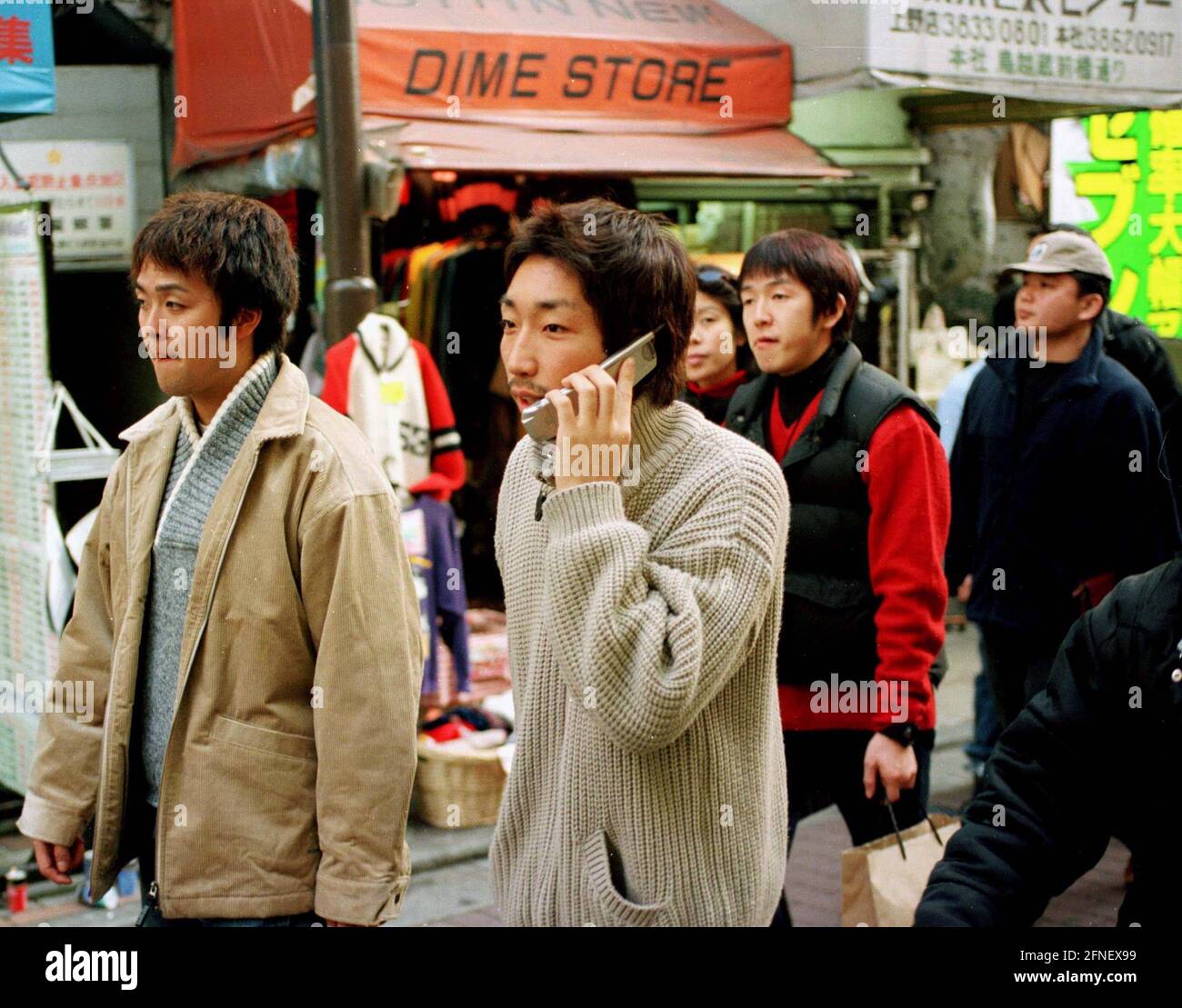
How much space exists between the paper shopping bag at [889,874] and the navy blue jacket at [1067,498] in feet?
3.76

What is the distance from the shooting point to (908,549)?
3605mm

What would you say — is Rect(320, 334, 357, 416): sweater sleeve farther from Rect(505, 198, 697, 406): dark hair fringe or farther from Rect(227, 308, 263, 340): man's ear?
Rect(505, 198, 697, 406): dark hair fringe

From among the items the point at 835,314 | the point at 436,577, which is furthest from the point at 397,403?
the point at 835,314

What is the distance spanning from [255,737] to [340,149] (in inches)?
131

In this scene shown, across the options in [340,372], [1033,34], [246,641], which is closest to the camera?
[246,641]

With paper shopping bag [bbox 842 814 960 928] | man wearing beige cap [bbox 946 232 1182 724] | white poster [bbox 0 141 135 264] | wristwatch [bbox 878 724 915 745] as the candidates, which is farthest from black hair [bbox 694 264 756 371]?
white poster [bbox 0 141 135 264]

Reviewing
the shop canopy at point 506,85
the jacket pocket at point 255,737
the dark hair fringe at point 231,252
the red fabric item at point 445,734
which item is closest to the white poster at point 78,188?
the shop canopy at point 506,85

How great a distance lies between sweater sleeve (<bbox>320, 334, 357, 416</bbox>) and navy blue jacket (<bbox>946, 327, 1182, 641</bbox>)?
2.43 metres

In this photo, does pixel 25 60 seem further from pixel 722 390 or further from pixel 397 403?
pixel 722 390

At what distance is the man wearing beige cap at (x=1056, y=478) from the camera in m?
4.57

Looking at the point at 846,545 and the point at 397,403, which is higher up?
the point at 846,545

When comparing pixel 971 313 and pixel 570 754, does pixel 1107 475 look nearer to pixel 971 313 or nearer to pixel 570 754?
pixel 570 754

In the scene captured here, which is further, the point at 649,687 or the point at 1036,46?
the point at 1036,46

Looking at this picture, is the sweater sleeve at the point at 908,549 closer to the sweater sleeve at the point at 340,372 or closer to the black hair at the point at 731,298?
the black hair at the point at 731,298
